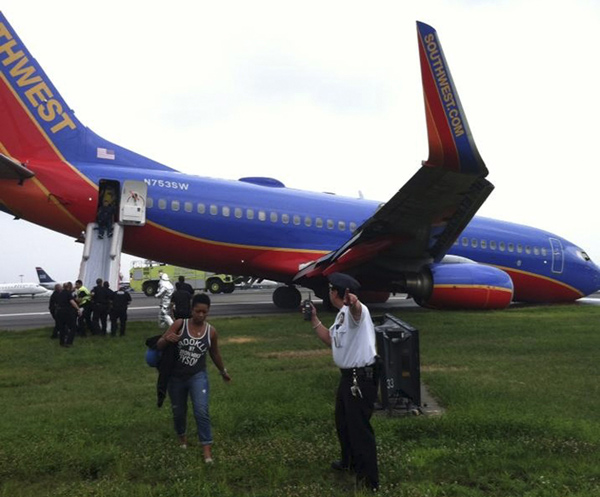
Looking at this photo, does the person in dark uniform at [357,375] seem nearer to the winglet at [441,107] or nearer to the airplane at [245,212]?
the winglet at [441,107]

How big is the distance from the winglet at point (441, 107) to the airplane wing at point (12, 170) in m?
11.1

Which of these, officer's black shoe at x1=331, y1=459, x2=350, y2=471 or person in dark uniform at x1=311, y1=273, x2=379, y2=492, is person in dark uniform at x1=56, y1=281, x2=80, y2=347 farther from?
person in dark uniform at x1=311, y1=273, x2=379, y2=492

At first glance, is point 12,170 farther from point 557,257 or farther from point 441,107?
point 557,257

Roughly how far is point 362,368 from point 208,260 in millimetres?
13702

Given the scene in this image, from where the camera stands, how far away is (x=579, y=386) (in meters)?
7.21

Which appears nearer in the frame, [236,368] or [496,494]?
[496,494]

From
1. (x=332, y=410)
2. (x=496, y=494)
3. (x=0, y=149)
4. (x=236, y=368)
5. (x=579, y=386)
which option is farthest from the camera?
(x=0, y=149)

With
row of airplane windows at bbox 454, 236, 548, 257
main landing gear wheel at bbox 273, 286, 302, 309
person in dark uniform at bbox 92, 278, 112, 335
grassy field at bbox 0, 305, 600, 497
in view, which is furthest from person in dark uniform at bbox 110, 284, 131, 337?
row of airplane windows at bbox 454, 236, 548, 257

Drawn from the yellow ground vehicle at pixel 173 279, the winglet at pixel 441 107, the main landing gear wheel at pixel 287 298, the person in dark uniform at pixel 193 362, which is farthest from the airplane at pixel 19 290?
the person in dark uniform at pixel 193 362

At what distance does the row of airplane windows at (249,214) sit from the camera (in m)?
16.3

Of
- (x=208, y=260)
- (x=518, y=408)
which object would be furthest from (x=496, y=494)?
(x=208, y=260)

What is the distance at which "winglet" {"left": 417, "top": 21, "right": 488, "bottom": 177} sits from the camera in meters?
10.9

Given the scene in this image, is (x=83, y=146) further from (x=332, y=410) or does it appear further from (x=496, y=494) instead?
(x=496, y=494)

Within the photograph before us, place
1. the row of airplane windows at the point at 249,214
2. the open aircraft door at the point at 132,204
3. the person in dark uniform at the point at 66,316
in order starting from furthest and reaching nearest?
the row of airplane windows at the point at 249,214 → the open aircraft door at the point at 132,204 → the person in dark uniform at the point at 66,316
